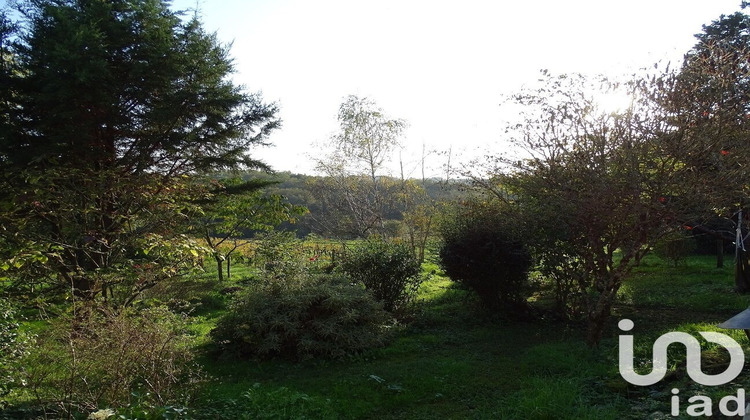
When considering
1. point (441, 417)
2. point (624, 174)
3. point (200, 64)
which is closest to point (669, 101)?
point (624, 174)

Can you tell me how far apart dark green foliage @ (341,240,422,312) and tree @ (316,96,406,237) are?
7.16 m

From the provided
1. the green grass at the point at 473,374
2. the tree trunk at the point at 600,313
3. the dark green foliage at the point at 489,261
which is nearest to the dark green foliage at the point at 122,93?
the green grass at the point at 473,374

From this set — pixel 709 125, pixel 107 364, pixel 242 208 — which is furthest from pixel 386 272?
pixel 709 125

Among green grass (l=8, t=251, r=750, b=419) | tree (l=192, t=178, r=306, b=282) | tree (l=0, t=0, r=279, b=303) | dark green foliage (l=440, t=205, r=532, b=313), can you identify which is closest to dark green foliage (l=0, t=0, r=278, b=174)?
tree (l=0, t=0, r=279, b=303)

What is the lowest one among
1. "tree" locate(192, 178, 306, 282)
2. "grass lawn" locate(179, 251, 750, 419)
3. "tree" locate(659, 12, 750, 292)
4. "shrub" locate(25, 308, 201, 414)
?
"grass lawn" locate(179, 251, 750, 419)

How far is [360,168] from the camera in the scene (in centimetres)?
1742

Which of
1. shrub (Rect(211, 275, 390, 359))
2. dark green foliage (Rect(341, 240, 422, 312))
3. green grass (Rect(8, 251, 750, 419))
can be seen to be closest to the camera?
green grass (Rect(8, 251, 750, 419))

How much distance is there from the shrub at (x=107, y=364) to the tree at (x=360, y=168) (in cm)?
1174

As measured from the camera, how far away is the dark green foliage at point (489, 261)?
878 centimetres

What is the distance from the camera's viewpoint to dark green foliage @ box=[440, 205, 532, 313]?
346 inches

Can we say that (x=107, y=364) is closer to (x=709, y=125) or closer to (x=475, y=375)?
(x=475, y=375)

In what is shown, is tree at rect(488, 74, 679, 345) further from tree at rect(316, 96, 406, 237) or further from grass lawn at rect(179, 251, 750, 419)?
tree at rect(316, 96, 406, 237)

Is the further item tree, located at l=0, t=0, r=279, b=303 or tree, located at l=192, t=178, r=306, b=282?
tree, located at l=192, t=178, r=306, b=282

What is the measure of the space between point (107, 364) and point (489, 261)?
20.8ft
